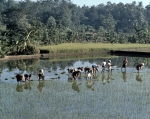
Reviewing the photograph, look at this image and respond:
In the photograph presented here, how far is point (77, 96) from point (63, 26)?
194ft

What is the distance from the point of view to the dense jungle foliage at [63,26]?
38812mm

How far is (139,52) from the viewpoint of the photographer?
131 feet

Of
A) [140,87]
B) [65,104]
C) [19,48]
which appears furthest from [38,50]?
[65,104]

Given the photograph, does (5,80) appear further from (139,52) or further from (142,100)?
(139,52)

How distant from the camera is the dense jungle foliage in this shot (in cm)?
3881

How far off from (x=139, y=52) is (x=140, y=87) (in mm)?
20004

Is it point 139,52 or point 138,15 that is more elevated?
point 138,15

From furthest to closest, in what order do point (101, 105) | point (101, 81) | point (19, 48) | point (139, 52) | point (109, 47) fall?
point (109, 47) → point (139, 52) → point (19, 48) → point (101, 81) → point (101, 105)

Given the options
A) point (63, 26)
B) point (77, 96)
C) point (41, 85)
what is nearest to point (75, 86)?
point (41, 85)

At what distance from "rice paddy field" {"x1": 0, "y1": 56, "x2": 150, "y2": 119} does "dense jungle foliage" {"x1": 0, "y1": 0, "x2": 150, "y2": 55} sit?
12.6 metres

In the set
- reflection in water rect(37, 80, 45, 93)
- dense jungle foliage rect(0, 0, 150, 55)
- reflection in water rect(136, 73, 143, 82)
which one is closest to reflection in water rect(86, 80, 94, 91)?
reflection in water rect(37, 80, 45, 93)

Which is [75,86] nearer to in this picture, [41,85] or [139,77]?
[41,85]

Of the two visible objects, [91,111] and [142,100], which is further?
[142,100]

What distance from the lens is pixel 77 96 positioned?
58.7 ft
